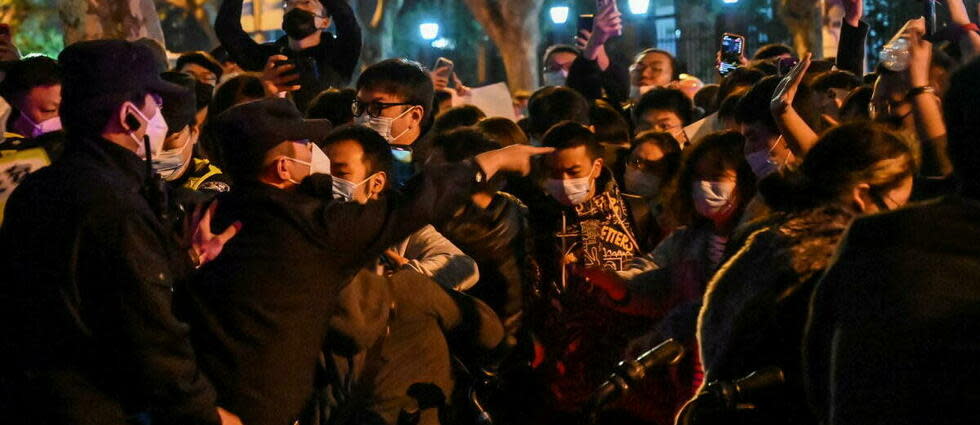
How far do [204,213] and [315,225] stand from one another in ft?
1.73

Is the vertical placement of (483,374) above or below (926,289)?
below

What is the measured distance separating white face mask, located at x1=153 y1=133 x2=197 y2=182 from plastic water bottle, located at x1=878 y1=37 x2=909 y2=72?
10.5 feet

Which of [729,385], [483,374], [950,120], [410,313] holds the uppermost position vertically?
[950,120]

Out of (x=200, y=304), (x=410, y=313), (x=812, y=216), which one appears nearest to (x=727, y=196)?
(x=410, y=313)

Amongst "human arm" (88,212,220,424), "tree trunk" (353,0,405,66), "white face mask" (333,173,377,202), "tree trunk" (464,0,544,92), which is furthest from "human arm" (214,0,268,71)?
"tree trunk" (464,0,544,92)

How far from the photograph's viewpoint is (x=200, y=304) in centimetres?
420

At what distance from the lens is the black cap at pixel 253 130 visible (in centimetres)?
438

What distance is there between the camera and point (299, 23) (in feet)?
28.5

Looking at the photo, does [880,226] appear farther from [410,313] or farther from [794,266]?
[410,313]

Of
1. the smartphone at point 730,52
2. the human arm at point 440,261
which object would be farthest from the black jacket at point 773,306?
the smartphone at point 730,52

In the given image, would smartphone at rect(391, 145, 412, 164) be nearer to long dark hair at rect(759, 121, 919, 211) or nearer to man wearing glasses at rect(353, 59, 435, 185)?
man wearing glasses at rect(353, 59, 435, 185)

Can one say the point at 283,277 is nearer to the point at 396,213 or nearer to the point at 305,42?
the point at 396,213

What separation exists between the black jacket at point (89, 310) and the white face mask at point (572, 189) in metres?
2.77

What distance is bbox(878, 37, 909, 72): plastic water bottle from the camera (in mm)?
5742
